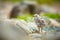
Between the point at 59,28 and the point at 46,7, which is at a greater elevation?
the point at 46,7

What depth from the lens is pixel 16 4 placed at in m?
1.67

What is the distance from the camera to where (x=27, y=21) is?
1.28 metres

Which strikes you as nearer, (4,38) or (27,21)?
(4,38)

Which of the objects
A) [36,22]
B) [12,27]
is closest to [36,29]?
[36,22]

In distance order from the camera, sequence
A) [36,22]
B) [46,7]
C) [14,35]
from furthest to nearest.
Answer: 1. [46,7]
2. [36,22]
3. [14,35]

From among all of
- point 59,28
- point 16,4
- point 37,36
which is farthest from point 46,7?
point 37,36

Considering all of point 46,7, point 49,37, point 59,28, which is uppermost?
point 46,7

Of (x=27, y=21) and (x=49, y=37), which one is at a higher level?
(x=27, y=21)

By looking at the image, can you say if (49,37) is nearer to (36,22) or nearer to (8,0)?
(36,22)

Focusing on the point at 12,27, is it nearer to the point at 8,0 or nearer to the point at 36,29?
the point at 36,29

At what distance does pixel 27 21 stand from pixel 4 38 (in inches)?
7.8

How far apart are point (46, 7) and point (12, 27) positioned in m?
0.51

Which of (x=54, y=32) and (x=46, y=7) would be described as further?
(x=46, y=7)

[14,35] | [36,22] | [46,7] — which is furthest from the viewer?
[46,7]
